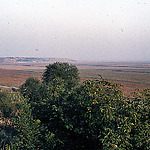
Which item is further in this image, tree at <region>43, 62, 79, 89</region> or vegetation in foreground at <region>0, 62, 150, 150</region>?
tree at <region>43, 62, 79, 89</region>

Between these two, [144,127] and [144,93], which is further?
[144,93]

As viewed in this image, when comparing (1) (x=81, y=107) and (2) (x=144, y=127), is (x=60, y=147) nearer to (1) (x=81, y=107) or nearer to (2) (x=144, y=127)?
(1) (x=81, y=107)

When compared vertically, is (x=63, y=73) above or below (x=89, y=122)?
above

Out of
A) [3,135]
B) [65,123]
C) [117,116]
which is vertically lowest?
[3,135]

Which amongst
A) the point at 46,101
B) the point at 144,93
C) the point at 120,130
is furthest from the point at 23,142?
the point at 144,93

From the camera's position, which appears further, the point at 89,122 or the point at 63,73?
the point at 63,73

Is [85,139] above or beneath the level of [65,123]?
beneath

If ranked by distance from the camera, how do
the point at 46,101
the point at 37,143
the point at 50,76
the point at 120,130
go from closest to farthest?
the point at 120,130 < the point at 37,143 < the point at 46,101 < the point at 50,76

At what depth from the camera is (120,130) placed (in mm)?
9797

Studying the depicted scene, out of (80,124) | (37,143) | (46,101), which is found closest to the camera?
(80,124)

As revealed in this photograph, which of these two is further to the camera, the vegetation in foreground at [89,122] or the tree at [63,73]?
the tree at [63,73]

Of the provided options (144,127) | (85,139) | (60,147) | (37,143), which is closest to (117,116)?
(144,127)

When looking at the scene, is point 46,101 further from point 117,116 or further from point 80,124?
point 117,116

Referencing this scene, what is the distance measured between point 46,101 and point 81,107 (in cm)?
321
